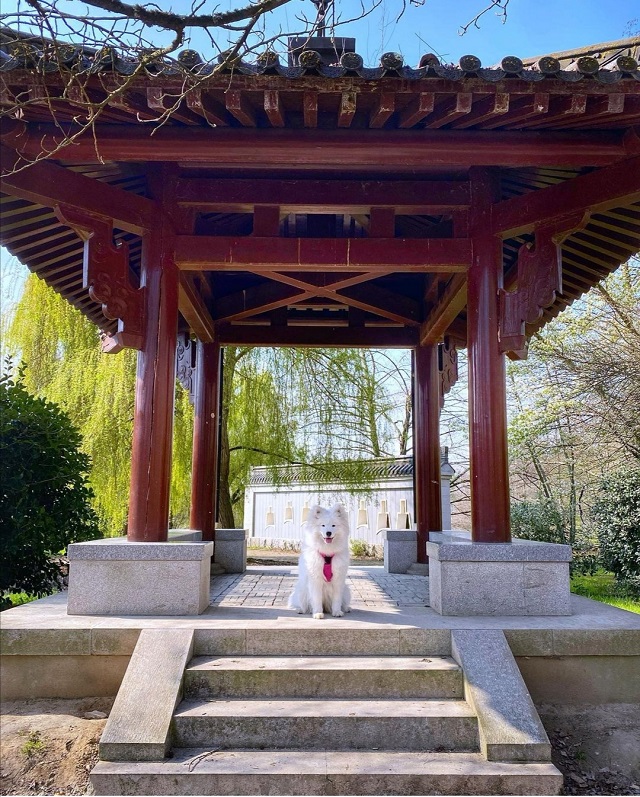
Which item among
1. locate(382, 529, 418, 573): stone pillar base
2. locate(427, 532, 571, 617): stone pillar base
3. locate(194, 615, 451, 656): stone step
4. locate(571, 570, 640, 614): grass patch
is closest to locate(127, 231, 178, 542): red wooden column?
locate(194, 615, 451, 656): stone step

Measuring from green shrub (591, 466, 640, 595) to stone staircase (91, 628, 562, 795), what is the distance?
5.24 m

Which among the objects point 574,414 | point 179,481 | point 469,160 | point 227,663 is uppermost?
point 469,160

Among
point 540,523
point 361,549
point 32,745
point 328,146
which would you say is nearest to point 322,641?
point 32,745

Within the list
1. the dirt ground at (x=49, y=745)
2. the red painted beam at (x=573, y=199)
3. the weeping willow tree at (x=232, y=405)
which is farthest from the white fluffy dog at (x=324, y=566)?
the weeping willow tree at (x=232, y=405)

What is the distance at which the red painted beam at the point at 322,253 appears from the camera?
4.90 m

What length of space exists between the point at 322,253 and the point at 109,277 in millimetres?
1624

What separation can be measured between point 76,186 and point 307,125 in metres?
1.72

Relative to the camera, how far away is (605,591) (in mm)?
8453

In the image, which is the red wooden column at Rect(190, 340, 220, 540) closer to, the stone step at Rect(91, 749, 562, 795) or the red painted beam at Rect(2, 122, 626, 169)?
the red painted beam at Rect(2, 122, 626, 169)

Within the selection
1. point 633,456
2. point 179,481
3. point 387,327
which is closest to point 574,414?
point 633,456

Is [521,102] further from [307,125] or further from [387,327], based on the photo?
[387,327]

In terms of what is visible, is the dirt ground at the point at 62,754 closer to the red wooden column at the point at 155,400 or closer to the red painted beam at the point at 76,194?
the red wooden column at the point at 155,400

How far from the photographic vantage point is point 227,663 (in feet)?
12.0

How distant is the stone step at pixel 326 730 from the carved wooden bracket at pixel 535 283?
2.69m
